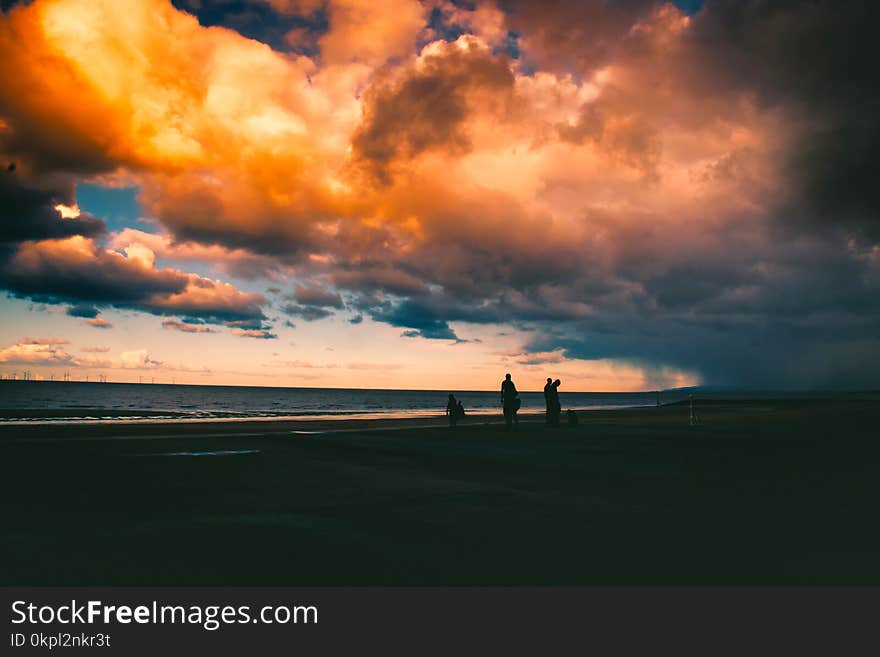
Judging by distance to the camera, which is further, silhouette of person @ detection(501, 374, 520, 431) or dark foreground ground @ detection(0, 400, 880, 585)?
silhouette of person @ detection(501, 374, 520, 431)

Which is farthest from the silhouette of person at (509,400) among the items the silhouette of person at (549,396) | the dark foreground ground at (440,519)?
the dark foreground ground at (440,519)

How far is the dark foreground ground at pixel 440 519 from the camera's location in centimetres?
578

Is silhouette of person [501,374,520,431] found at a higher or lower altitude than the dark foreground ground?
higher

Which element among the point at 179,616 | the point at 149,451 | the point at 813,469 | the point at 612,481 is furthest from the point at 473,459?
the point at 179,616

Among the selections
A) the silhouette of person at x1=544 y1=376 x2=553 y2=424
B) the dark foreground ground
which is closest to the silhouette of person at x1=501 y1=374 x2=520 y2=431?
the silhouette of person at x1=544 y1=376 x2=553 y2=424

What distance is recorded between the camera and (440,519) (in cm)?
814

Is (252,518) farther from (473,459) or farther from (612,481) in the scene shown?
(473,459)

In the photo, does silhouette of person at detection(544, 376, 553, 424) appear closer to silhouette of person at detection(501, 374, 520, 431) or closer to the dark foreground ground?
silhouette of person at detection(501, 374, 520, 431)

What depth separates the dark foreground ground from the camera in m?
5.78

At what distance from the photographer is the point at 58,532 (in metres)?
7.29

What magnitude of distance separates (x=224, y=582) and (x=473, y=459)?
11.0m

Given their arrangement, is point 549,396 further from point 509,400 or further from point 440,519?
point 440,519

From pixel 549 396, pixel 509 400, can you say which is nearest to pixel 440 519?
pixel 509 400

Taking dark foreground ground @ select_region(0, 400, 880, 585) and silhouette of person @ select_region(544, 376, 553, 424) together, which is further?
silhouette of person @ select_region(544, 376, 553, 424)
